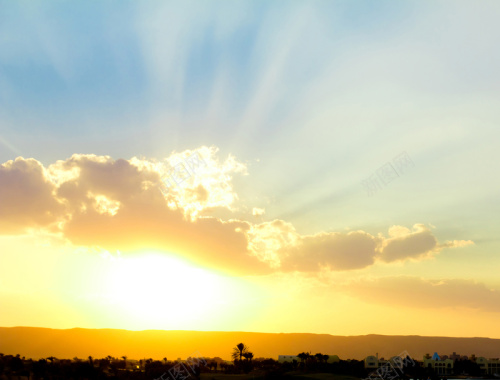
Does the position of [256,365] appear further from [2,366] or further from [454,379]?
[2,366]

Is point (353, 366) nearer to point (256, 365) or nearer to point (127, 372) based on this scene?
point (256, 365)

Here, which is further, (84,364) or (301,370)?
(301,370)

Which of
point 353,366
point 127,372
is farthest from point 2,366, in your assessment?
point 353,366

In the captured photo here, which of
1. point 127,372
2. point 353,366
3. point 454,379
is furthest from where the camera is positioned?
point 454,379

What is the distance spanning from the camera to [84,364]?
126m

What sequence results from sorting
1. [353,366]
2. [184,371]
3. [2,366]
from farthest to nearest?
[353,366], [184,371], [2,366]

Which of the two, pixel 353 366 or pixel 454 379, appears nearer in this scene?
pixel 353 366

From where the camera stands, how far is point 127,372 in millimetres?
149000

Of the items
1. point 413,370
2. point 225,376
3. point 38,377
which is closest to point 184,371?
point 225,376

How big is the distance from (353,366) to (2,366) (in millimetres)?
101512

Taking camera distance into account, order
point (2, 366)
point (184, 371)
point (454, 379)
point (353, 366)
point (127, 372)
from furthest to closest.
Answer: point (454, 379) → point (353, 366) → point (184, 371) → point (127, 372) → point (2, 366)

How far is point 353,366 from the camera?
6998 inches

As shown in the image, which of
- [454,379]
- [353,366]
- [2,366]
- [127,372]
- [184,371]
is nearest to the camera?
[2,366]

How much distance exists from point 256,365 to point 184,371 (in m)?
31.5
